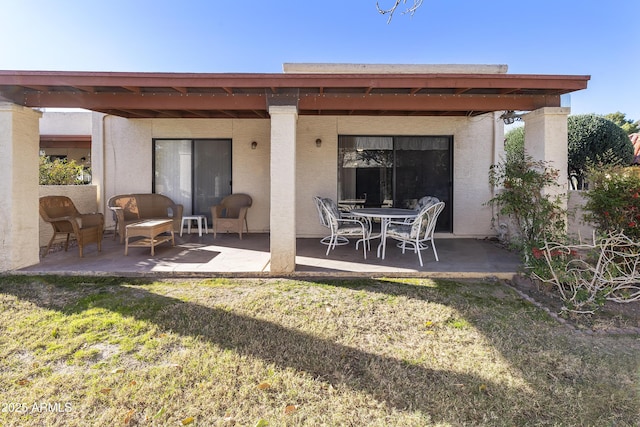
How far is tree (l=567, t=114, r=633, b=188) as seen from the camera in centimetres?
1150

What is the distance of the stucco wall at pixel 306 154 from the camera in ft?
25.7

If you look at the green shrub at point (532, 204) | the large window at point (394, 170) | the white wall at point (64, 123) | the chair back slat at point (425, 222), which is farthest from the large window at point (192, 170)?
the green shrub at point (532, 204)

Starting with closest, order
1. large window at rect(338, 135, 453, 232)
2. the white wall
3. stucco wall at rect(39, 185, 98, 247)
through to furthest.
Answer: stucco wall at rect(39, 185, 98, 247) → large window at rect(338, 135, 453, 232) → the white wall

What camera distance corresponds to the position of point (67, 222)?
5852 mm

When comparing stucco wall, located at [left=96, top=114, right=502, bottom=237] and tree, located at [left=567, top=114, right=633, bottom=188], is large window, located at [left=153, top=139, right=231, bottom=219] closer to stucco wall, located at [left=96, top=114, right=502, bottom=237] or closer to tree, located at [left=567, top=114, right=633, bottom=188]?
stucco wall, located at [left=96, top=114, right=502, bottom=237]

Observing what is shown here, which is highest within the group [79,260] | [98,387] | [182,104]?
[182,104]

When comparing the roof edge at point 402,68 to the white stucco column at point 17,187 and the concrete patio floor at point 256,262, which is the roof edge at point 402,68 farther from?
the white stucco column at point 17,187

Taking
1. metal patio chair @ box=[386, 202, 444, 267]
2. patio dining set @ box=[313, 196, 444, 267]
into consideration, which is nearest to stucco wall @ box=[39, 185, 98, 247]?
patio dining set @ box=[313, 196, 444, 267]

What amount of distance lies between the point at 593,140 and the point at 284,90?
1144cm

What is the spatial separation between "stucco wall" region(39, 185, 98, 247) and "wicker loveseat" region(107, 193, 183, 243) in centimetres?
81

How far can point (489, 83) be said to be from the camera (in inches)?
182

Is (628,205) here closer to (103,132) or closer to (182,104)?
(182,104)

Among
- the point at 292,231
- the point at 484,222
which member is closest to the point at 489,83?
the point at 292,231

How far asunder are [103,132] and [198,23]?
4.43 m
